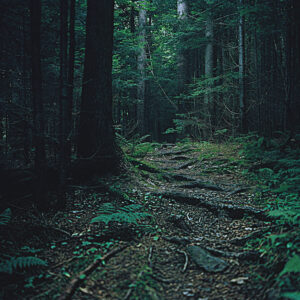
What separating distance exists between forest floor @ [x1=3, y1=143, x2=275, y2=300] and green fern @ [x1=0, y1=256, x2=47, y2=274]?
0.11 m

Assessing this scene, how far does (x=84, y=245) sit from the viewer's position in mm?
2930

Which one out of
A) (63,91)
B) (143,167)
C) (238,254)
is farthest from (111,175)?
(238,254)

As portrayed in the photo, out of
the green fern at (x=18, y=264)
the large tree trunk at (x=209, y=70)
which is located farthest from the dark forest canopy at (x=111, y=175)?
the large tree trunk at (x=209, y=70)

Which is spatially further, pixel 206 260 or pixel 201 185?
pixel 201 185

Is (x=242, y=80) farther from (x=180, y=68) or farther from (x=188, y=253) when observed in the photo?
(x=188, y=253)

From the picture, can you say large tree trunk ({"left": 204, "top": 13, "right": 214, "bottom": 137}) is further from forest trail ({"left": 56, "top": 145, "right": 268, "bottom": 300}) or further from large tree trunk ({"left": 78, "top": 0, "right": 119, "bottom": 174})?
large tree trunk ({"left": 78, "top": 0, "right": 119, "bottom": 174})

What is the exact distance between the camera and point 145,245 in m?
2.96

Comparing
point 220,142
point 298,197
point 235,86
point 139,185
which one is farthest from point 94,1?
point 220,142

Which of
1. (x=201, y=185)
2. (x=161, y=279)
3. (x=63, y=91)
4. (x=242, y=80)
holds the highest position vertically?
(x=242, y=80)

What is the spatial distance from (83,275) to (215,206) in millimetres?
2810

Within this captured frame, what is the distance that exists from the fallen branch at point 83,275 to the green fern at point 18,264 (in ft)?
1.52

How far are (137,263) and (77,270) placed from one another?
0.64 meters

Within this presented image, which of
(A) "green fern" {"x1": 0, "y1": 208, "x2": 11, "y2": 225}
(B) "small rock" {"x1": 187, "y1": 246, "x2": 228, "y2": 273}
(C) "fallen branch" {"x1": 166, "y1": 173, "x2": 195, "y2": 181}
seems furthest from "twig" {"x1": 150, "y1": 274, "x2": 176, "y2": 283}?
(C) "fallen branch" {"x1": 166, "y1": 173, "x2": 195, "y2": 181}

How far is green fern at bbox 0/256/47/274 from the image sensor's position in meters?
2.28
